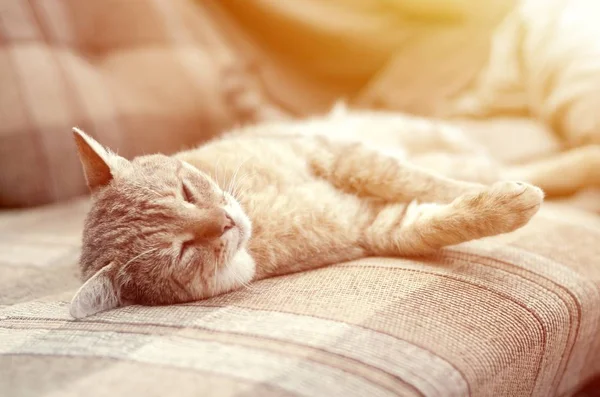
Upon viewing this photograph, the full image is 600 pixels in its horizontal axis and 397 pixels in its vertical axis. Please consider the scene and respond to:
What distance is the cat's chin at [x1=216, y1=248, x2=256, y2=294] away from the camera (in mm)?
1271

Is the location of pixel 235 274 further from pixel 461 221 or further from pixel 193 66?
pixel 193 66

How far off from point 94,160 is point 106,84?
2.75 feet

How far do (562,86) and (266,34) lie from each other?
1.29m

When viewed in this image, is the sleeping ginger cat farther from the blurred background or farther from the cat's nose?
the blurred background

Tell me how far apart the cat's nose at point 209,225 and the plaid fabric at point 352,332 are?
0.15m

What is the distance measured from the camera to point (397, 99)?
247 centimetres

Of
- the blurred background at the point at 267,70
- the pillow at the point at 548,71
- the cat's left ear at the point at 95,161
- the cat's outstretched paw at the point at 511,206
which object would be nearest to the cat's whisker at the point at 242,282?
the cat's left ear at the point at 95,161

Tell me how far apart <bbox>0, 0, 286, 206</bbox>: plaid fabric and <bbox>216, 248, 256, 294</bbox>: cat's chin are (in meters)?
0.92

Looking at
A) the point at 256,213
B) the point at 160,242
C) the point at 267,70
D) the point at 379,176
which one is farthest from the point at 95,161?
the point at 267,70

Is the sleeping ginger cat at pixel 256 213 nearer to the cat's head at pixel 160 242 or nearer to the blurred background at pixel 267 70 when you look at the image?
the cat's head at pixel 160 242

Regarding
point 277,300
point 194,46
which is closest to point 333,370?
point 277,300

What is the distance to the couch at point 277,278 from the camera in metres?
0.93

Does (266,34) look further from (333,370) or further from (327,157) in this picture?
(333,370)

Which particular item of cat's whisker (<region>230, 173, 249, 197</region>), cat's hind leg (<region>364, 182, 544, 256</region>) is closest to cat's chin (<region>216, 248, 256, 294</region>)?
cat's whisker (<region>230, 173, 249, 197</region>)
